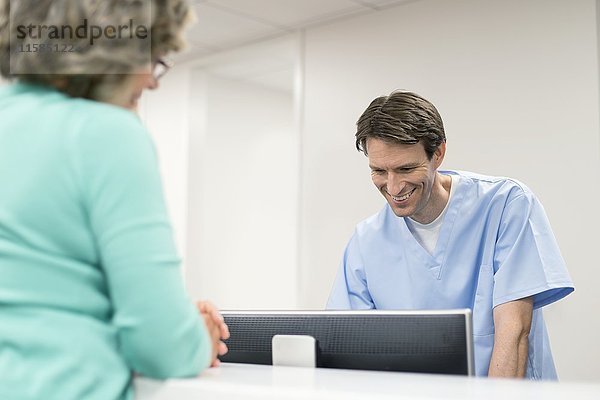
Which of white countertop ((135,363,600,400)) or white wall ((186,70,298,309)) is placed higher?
white wall ((186,70,298,309))

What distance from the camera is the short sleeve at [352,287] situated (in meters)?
1.80

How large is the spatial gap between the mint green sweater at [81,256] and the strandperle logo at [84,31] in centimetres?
7

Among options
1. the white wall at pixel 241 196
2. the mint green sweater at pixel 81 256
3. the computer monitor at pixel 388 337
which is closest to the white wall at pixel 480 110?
the white wall at pixel 241 196

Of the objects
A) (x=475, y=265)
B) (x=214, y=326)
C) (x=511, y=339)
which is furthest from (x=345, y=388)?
(x=475, y=265)

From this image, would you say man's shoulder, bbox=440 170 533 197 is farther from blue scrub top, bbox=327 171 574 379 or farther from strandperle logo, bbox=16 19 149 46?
strandperle logo, bbox=16 19 149 46

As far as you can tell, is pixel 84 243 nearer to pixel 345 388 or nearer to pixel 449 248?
pixel 345 388

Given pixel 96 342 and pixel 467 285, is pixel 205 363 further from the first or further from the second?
pixel 467 285

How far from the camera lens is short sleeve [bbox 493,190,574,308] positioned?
1612mm

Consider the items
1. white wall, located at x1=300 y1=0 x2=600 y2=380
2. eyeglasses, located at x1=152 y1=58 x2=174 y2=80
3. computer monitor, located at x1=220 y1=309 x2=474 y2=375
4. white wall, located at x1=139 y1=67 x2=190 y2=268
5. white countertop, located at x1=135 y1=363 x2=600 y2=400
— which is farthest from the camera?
white wall, located at x1=139 y1=67 x2=190 y2=268

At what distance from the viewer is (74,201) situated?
0.78 metres

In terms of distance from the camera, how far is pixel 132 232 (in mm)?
761

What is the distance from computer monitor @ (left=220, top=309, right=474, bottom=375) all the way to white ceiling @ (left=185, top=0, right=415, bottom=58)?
95.6 inches

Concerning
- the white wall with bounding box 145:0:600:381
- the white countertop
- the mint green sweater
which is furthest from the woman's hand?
the white wall with bounding box 145:0:600:381

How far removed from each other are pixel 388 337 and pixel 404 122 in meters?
0.74
